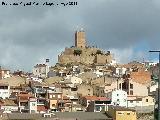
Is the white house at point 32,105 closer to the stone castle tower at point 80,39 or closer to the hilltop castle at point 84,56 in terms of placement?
the hilltop castle at point 84,56

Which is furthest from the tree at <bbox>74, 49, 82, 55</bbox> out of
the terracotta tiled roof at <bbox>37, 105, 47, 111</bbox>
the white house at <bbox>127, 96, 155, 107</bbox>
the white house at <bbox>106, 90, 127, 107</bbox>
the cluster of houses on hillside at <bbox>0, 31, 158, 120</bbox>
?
the terracotta tiled roof at <bbox>37, 105, 47, 111</bbox>

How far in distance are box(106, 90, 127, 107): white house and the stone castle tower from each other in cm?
7026

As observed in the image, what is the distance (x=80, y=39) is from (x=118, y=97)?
7360cm

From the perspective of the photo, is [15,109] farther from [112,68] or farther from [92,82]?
[112,68]

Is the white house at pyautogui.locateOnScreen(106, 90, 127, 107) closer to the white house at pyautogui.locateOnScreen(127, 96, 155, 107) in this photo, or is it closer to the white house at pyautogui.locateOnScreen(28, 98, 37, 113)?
the white house at pyautogui.locateOnScreen(127, 96, 155, 107)

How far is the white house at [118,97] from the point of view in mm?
79000

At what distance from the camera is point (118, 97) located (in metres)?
79.1

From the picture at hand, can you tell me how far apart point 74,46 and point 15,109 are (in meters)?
81.0

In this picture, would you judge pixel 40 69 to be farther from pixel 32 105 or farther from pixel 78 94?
pixel 32 105

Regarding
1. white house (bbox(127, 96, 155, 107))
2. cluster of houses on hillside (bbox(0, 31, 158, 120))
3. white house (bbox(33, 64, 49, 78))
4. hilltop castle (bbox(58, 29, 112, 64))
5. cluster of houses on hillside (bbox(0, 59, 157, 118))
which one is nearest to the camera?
cluster of houses on hillside (bbox(0, 31, 158, 120))

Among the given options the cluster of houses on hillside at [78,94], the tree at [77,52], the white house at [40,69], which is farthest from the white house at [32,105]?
the tree at [77,52]

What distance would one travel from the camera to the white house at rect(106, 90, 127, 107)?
7900 cm

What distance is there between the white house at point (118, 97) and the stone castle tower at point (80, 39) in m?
70.3

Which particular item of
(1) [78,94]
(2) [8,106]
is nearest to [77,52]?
(1) [78,94]
